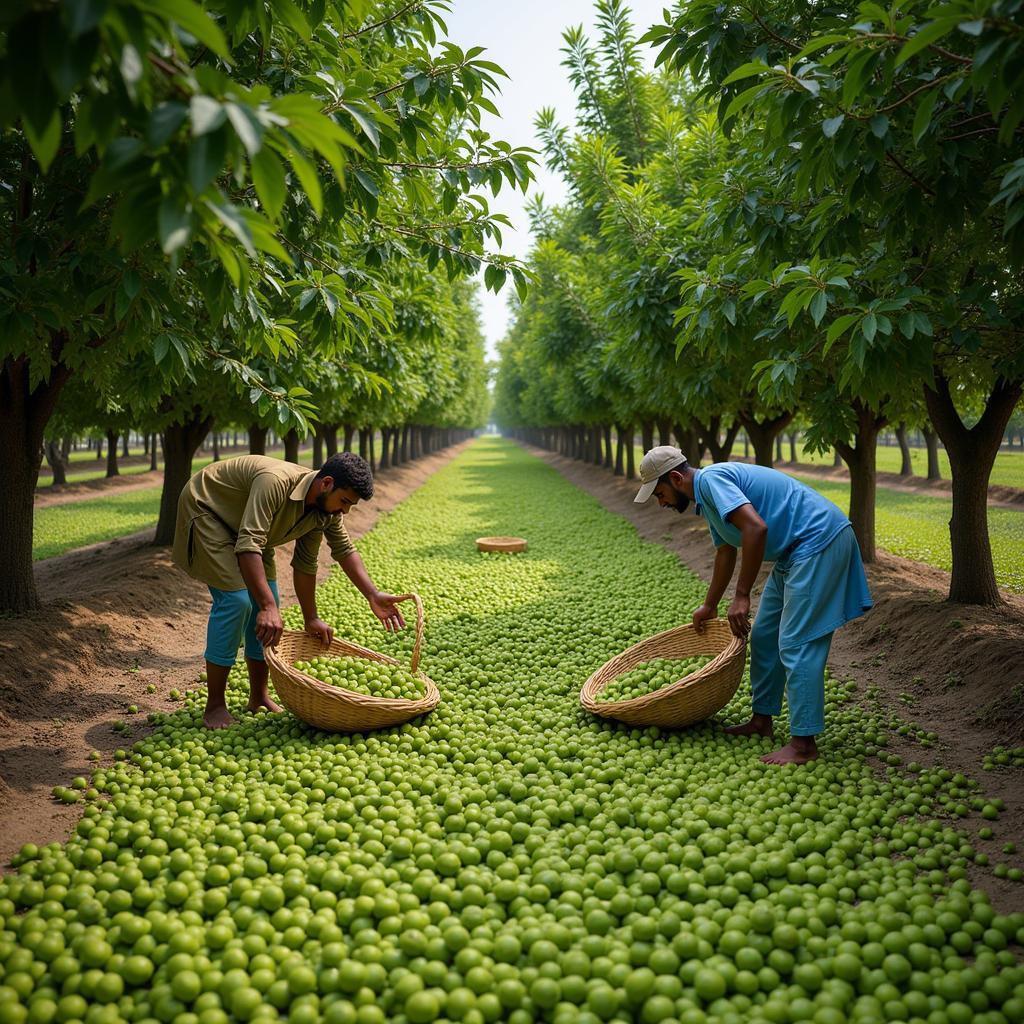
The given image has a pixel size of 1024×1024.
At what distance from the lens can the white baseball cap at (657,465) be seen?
15.8ft

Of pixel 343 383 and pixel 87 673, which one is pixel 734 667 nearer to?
pixel 87 673

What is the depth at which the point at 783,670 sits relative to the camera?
514cm

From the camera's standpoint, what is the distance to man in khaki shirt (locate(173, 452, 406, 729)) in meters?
4.79

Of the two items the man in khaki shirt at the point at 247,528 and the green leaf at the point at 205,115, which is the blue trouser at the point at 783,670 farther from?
the green leaf at the point at 205,115

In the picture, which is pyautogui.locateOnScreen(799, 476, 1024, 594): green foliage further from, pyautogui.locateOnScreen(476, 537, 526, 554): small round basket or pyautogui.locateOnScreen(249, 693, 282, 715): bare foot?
pyautogui.locateOnScreen(249, 693, 282, 715): bare foot

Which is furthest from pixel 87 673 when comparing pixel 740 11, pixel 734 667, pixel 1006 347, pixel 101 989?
pixel 1006 347

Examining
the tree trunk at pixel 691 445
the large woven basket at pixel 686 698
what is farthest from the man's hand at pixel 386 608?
the tree trunk at pixel 691 445

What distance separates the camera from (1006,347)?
5.31m

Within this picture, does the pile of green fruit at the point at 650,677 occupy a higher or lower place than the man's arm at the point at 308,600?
lower

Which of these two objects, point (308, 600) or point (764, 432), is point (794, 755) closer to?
point (308, 600)

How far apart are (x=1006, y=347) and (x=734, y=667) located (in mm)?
3245

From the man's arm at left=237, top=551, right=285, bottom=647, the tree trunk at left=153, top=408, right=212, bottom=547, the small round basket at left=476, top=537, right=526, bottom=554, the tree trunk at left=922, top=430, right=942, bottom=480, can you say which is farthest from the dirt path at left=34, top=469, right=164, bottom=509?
the tree trunk at left=922, top=430, right=942, bottom=480

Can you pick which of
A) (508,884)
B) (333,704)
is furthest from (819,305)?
(333,704)

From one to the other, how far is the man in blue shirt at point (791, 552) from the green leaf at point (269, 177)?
3168 millimetres
